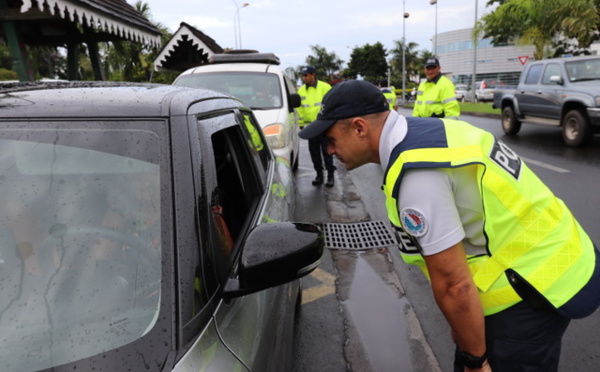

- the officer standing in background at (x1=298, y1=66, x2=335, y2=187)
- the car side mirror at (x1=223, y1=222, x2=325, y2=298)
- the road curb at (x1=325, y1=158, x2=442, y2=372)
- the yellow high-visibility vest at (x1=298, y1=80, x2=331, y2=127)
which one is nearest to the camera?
the car side mirror at (x1=223, y1=222, x2=325, y2=298)

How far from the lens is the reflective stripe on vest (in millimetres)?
1281

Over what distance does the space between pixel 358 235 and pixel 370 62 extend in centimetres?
7176

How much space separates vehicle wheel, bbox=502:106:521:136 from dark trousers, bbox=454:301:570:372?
10991 millimetres

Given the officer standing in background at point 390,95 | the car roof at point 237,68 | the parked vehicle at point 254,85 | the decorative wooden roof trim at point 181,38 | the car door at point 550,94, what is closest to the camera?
the parked vehicle at point 254,85

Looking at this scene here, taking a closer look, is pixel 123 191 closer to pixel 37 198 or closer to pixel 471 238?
pixel 37 198

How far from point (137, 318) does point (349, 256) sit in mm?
3168

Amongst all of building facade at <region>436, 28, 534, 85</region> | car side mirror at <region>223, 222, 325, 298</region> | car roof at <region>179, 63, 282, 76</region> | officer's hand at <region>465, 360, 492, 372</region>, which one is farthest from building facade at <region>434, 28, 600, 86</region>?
car side mirror at <region>223, 222, 325, 298</region>

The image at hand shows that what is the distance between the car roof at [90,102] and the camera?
1.38 meters

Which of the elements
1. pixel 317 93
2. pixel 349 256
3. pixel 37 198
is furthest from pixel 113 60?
pixel 37 198

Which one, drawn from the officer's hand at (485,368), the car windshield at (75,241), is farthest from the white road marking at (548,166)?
the car windshield at (75,241)

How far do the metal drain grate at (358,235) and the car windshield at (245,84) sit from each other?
230cm

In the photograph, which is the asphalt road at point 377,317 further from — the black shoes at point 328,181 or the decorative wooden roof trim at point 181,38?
the decorative wooden roof trim at point 181,38

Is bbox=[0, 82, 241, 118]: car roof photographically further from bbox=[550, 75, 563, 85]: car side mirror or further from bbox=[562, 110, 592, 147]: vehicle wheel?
bbox=[550, 75, 563, 85]: car side mirror

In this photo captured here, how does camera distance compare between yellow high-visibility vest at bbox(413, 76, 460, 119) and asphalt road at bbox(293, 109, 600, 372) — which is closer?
asphalt road at bbox(293, 109, 600, 372)
